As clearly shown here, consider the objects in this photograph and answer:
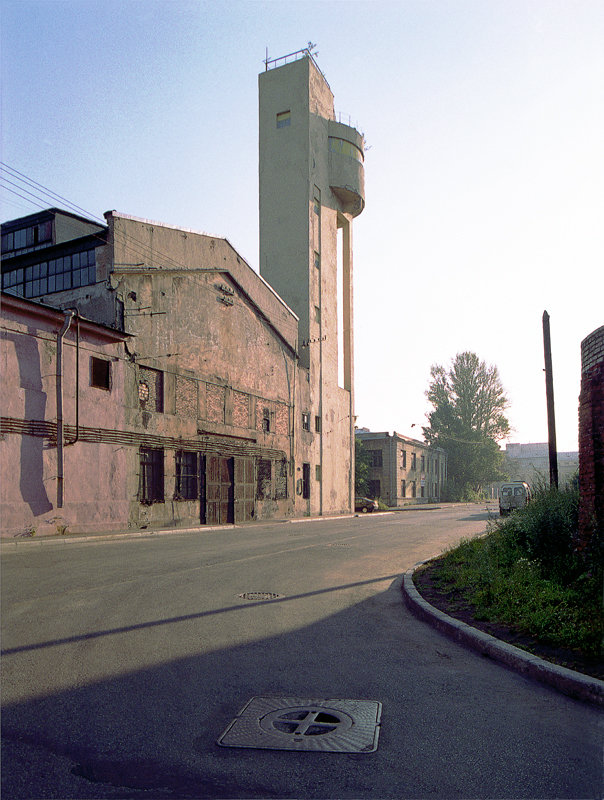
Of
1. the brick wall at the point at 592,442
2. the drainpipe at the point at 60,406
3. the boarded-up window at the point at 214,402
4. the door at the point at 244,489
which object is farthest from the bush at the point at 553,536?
the door at the point at 244,489

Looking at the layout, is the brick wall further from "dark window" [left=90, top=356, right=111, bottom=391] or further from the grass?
"dark window" [left=90, top=356, right=111, bottom=391]

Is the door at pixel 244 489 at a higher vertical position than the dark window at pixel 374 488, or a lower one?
higher

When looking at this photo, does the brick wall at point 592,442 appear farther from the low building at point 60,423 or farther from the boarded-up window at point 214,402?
the boarded-up window at point 214,402

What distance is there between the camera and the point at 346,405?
46750 mm

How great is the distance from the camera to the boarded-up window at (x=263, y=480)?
3334 centimetres

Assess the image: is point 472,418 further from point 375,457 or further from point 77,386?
point 77,386

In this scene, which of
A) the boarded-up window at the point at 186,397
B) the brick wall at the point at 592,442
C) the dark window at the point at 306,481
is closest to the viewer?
the brick wall at the point at 592,442

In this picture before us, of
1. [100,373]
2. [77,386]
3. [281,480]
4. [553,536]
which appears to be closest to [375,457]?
[281,480]

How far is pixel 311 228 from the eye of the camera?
41438 mm

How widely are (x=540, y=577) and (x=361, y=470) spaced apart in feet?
162

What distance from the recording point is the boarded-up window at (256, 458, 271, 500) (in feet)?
109

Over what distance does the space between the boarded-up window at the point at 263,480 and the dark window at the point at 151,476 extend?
895 centimetres

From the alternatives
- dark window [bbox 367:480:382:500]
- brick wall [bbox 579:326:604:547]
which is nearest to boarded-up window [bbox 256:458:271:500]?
brick wall [bbox 579:326:604:547]

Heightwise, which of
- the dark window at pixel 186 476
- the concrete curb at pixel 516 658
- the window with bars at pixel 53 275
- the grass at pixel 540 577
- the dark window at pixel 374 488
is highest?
the window with bars at pixel 53 275
